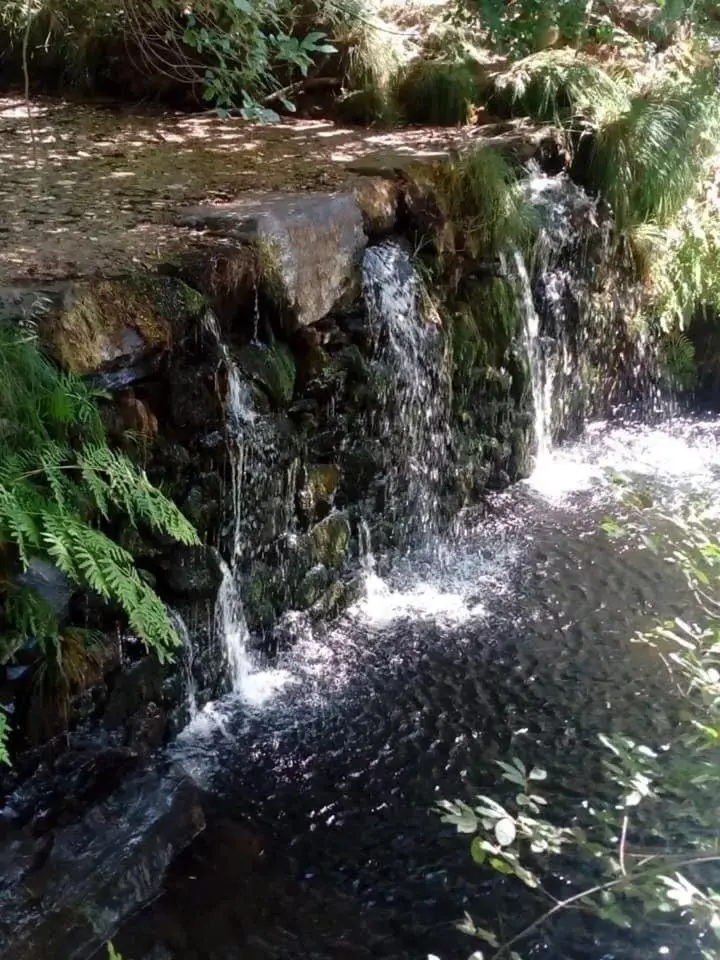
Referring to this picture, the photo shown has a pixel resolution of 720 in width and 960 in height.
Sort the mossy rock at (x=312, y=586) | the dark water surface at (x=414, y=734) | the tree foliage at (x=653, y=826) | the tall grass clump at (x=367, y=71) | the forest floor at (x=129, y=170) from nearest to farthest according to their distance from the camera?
the tree foliage at (x=653, y=826) → the dark water surface at (x=414, y=734) → the forest floor at (x=129, y=170) → the mossy rock at (x=312, y=586) → the tall grass clump at (x=367, y=71)

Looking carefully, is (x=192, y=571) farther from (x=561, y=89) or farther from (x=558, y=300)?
(x=561, y=89)

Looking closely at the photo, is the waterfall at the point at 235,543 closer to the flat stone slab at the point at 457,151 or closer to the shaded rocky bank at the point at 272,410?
the shaded rocky bank at the point at 272,410

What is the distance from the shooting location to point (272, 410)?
14.6 feet

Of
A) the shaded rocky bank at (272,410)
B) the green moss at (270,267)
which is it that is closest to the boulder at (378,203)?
the shaded rocky bank at (272,410)

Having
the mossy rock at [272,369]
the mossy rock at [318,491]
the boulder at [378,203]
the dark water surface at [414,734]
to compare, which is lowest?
the dark water surface at [414,734]

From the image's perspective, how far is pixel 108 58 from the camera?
725 centimetres

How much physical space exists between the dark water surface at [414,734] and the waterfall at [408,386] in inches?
13.8

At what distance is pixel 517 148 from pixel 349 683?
148 inches

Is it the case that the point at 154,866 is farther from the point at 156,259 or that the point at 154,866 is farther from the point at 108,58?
the point at 108,58

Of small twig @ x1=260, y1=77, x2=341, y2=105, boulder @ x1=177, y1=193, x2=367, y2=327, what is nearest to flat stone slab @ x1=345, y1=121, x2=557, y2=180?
boulder @ x1=177, y1=193, x2=367, y2=327

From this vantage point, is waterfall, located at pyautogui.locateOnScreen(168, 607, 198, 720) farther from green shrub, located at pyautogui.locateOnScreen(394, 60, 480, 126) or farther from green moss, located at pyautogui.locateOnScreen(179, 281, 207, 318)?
green shrub, located at pyautogui.locateOnScreen(394, 60, 480, 126)

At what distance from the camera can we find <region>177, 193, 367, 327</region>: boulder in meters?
4.39

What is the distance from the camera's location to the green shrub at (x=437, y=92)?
6.86 m

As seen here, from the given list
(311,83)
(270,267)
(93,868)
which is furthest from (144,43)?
(93,868)
